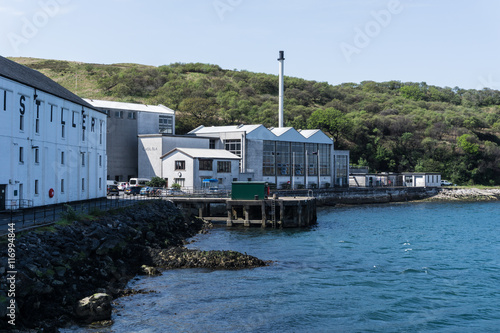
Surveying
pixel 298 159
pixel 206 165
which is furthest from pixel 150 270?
pixel 298 159

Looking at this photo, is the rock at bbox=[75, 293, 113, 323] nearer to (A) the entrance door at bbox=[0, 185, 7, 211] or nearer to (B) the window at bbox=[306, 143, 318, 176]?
(A) the entrance door at bbox=[0, 185, 7, 211]

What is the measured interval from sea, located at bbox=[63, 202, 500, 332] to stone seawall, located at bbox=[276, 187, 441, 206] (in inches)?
1470

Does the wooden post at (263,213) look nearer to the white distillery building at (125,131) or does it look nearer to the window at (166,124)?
the white distillery building at (125,131)

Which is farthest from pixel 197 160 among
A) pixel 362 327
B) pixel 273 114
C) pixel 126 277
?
pixel 273 114

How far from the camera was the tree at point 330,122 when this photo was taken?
137 meters

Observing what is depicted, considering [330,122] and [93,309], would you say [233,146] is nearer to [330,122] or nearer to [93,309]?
[330,122]

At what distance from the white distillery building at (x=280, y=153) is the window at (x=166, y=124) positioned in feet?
14.8

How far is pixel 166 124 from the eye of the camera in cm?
9419

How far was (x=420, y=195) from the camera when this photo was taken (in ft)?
365

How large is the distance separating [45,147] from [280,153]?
54.8 metres

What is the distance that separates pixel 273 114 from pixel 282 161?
194 ft

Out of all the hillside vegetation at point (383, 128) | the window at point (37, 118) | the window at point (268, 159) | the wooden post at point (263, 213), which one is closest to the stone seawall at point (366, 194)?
the window at point (268, 159)

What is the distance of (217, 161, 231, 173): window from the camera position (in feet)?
259

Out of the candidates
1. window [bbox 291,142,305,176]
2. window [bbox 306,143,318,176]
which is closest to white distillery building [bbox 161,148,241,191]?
window [bbox 291,142,305,176]
